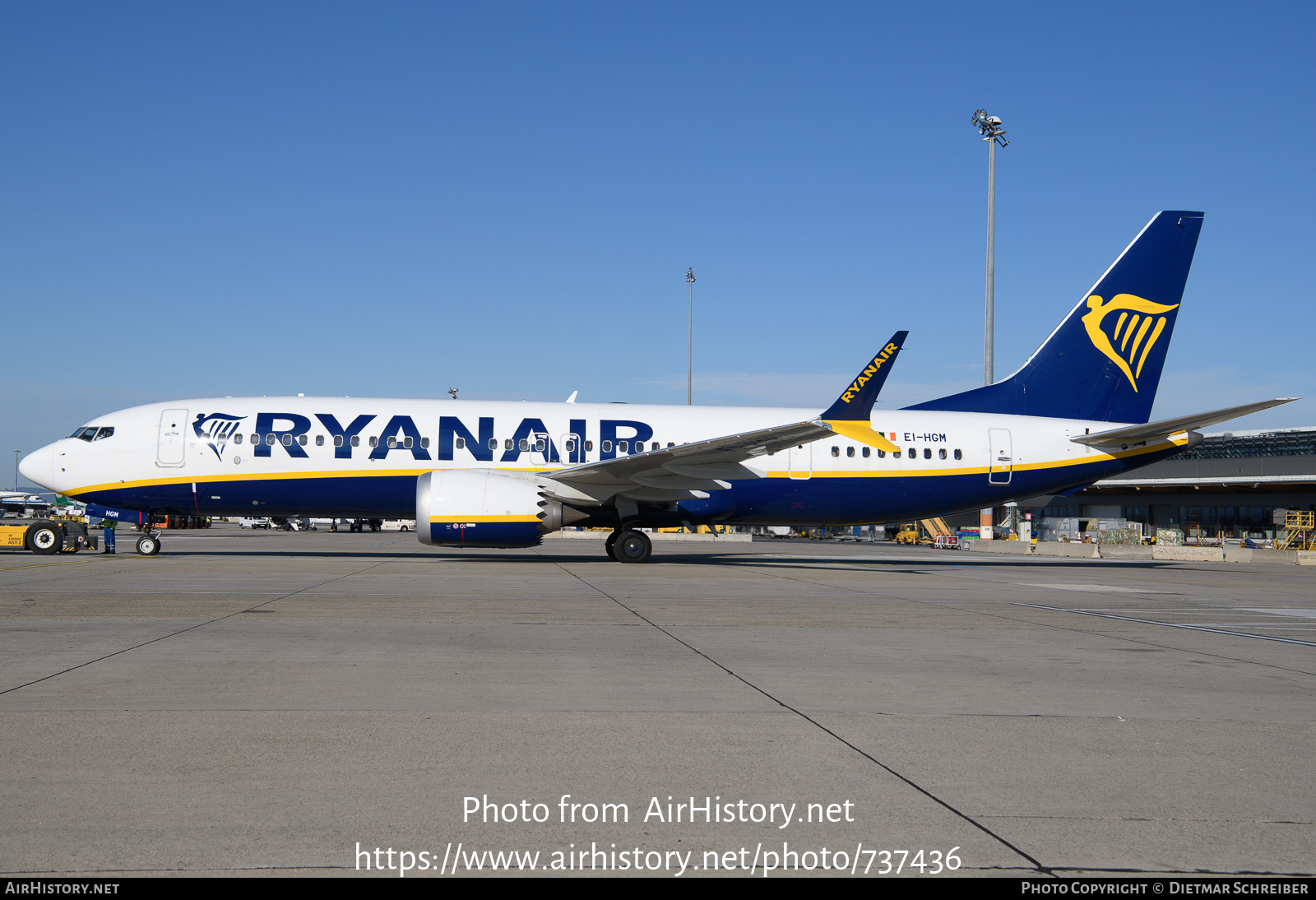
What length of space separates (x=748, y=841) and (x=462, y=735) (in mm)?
1955

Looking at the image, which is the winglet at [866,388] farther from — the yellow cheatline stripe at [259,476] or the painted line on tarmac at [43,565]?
the painted line on tarmac at [43,565]

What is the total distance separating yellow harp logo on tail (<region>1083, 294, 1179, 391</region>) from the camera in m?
24.7

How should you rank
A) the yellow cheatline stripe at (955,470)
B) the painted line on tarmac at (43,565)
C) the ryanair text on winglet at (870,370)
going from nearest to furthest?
the painted line on tarmac at (43,565)
the ryanair text on winglet at (870,370)
the yellow cheatline stripe at (955,470)

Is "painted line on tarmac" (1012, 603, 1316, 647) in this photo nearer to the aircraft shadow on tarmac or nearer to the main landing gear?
the aircraft shadow on tarmac

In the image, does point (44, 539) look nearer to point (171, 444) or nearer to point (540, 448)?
point (171, 444)

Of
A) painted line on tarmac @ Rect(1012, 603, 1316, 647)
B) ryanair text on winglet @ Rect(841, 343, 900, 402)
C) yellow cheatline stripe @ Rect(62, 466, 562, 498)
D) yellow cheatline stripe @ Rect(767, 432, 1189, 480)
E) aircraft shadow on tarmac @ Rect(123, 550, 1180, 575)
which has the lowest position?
aircraft shadow on tarmac @ Rect(123, 550, 1180, 575)

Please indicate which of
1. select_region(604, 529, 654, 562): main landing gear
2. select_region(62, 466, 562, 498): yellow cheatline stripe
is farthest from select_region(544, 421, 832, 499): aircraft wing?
select_region(62, 466, 562, 498): yellow cheatline stripe

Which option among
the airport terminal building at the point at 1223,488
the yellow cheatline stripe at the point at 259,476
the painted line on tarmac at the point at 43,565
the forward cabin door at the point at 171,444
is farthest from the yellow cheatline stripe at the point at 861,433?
the airport terminal building at the point at 1223,488

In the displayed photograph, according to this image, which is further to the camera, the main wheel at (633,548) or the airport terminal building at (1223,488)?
the airport terminal building at (1223,488)

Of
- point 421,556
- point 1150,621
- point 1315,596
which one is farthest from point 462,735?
point 421,556

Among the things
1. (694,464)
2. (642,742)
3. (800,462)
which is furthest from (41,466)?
(642,742)

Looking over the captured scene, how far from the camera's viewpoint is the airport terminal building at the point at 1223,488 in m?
61.4

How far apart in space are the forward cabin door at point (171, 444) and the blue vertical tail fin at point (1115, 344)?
17962mm

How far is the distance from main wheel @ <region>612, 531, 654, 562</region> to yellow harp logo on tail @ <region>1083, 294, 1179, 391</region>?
13.2 meters
